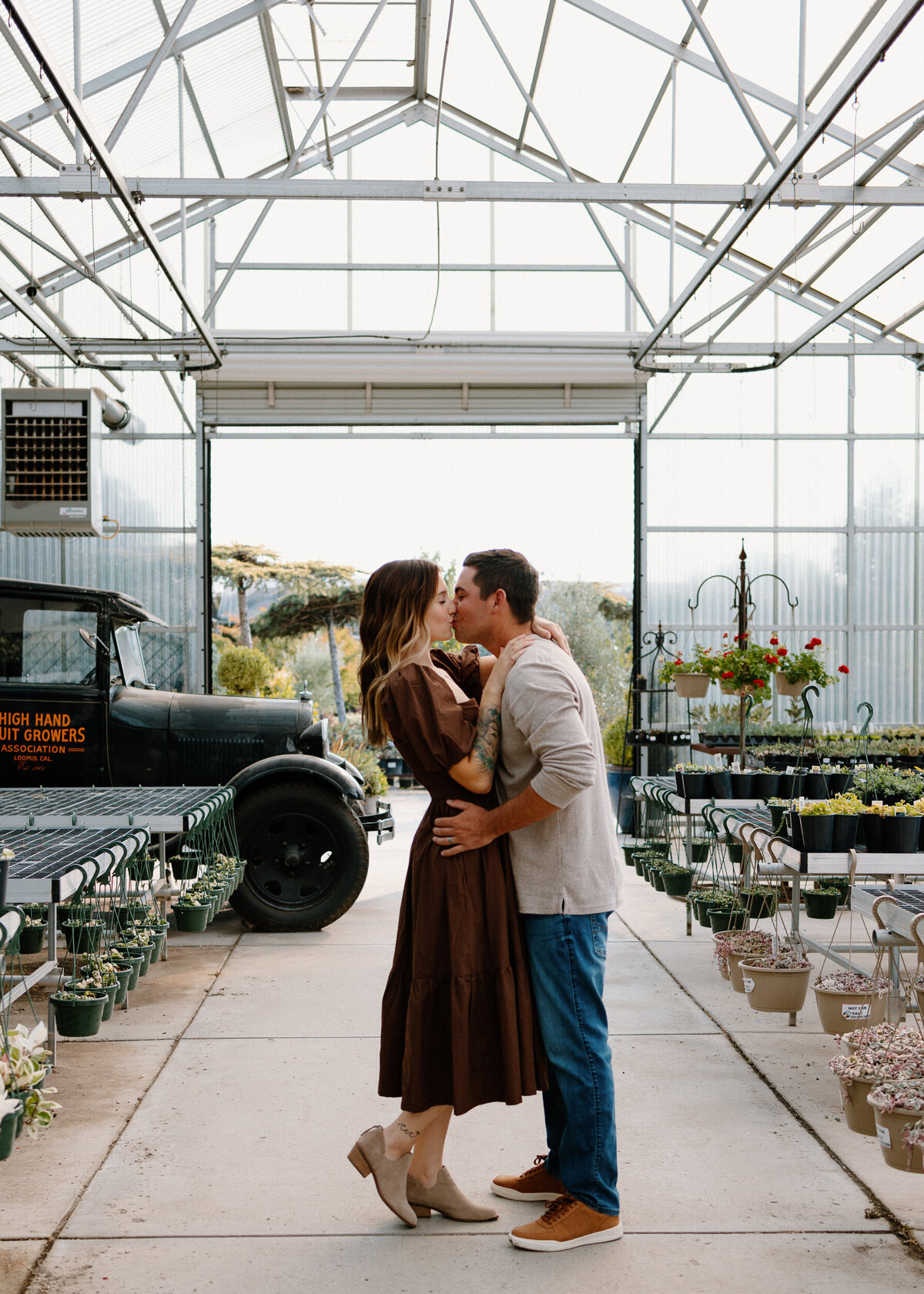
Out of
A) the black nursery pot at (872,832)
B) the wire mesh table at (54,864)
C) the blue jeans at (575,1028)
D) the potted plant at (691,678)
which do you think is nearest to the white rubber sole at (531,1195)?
Answer: the blue jeans at (575,1028)

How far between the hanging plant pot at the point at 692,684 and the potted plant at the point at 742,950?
3.38 metres

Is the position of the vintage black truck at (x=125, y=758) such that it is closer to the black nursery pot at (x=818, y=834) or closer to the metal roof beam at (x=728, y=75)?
the black nursery pot at (x=818, y=834)

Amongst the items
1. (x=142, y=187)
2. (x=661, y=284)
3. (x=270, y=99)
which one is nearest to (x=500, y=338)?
(x=661, y=284)

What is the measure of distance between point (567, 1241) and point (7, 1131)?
1.29 meters

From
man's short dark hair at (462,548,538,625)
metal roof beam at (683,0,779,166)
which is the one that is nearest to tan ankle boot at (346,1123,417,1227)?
man's short dark hair at (462,548,538,625)

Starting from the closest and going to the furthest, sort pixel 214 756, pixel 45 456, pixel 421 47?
pixel 214 756 < pixel 45 456 < pixel 421 47

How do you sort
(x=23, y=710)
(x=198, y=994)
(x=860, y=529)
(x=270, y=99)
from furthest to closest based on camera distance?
(x=860, y=529) → (x=270, y=99) → (x=23, y=710) → (x=198, y=994)

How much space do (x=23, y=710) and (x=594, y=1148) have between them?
14.9 feet

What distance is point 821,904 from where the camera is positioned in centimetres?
554

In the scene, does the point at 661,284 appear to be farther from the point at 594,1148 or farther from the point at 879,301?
the point at 594,1148

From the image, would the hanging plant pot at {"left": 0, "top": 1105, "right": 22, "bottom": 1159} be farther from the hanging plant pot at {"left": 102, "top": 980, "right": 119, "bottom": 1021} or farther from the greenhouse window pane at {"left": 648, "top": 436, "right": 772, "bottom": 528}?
the greenhouse window pane at {"left": 648, "top": 436, "right": 772, "bottom": 528}

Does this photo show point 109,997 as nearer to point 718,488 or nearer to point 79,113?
point 79,113

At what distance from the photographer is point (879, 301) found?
10852 millimetres

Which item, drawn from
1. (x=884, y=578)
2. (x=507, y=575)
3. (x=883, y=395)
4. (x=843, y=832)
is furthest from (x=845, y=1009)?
(x=883, y=395)
